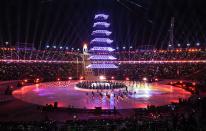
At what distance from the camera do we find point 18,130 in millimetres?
15406

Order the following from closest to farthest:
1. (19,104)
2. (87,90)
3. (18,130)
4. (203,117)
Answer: (18,130)
(203,117)
(19,104)
(87,90)

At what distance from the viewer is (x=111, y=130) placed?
15664 mm

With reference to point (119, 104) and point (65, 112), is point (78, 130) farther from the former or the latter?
point (119, 104)

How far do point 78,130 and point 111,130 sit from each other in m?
1.92

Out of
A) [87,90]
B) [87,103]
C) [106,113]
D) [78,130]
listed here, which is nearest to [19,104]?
[87,103]

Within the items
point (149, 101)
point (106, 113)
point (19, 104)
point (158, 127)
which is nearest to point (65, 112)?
point (106, 113)

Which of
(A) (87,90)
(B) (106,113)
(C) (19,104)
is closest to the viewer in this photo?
(B) (106,113)

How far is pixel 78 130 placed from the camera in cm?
1582

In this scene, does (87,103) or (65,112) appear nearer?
(65,112)

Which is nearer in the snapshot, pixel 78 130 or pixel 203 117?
pixel 78 130

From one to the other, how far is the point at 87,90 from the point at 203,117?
92.3ft

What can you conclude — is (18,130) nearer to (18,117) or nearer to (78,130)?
(78,130)

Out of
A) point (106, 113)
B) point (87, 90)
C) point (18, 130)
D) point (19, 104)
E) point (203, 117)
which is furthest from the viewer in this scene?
point (87, 90)

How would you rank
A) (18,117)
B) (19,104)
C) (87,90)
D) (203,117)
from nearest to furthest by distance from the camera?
(203,117), (18,117), (19,104), (87,90)
